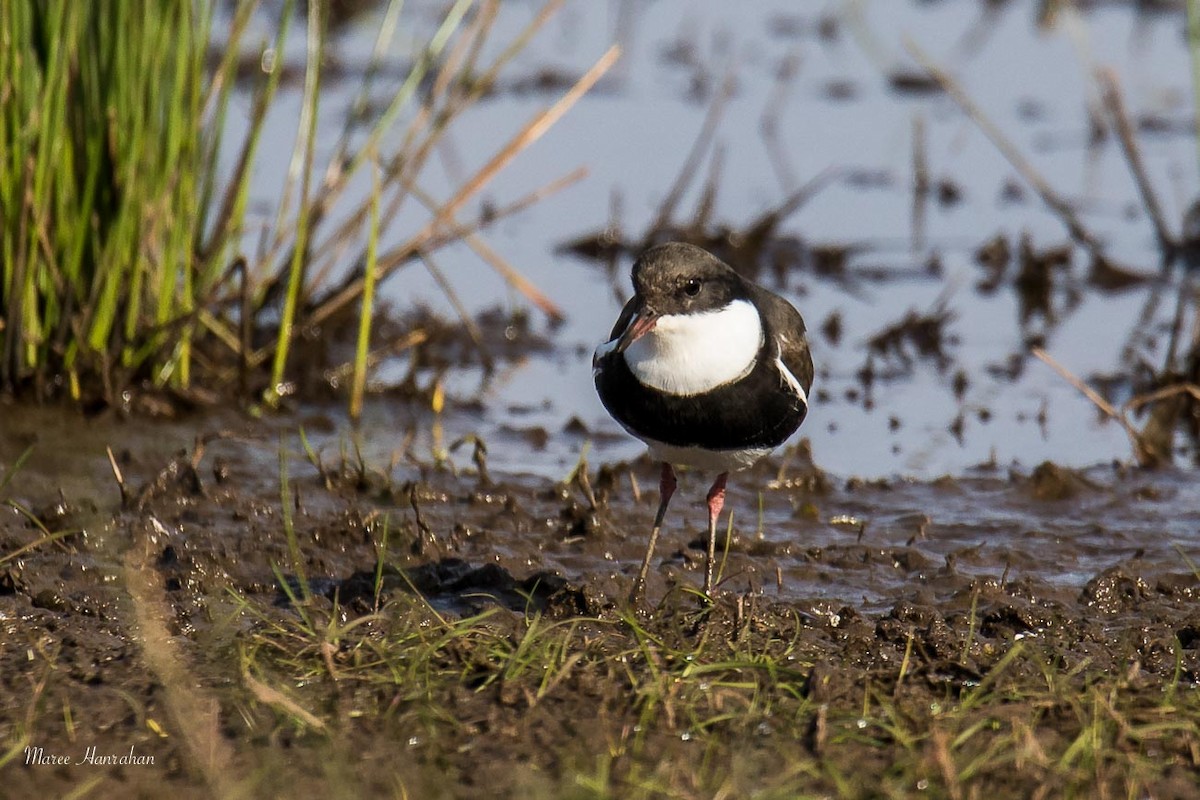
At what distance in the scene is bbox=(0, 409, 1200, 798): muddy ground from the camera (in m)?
3.64

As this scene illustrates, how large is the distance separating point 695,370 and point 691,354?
45 millimetres

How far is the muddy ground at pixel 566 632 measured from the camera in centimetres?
364

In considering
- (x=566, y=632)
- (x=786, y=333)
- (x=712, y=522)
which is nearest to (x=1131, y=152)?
(x=786, y=333)

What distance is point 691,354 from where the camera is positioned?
4492 mm

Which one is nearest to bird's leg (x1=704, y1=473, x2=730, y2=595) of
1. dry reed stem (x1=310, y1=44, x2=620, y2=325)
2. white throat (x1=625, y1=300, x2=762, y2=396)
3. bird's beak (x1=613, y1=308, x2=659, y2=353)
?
white throat (x1=625, y1=300, x2=762, y2=396)

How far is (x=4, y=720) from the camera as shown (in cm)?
379

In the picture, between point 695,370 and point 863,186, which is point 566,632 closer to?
point 695,370

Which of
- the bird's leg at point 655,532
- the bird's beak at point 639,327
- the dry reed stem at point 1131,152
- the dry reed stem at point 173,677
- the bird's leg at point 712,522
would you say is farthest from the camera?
the dry reed stem at point 1131,152

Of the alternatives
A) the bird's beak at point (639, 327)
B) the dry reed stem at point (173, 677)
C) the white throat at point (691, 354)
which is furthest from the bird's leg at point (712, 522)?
the dry reed stem at point (173, 677)

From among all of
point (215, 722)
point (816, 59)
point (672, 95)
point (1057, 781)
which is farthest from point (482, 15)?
point (816, 59)

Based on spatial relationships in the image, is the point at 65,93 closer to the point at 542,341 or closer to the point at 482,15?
the point at 482,15

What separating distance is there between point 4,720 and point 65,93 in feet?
8.48

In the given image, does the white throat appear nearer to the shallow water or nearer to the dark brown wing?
the dark brown wing

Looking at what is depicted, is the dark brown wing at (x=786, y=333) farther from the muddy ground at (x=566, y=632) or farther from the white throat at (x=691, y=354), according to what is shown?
the muddy ground at (x=566, y=632)
